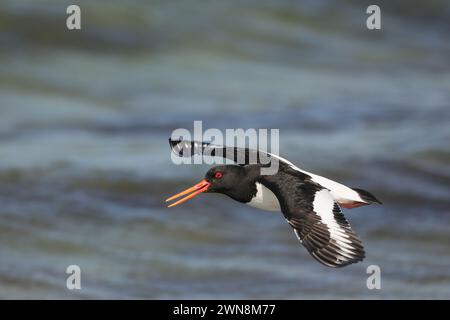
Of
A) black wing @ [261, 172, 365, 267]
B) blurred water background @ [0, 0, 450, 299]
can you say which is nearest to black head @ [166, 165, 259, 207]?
black wing @ [261, 172, 365, 267]

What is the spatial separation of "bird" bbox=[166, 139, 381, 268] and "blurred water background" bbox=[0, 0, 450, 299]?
2.92 metres

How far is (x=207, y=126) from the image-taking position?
1493 centimetres

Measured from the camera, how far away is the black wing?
20.0 feet

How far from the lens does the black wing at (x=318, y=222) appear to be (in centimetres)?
611

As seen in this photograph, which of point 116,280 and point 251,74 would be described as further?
point 251,74

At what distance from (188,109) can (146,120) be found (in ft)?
2.57

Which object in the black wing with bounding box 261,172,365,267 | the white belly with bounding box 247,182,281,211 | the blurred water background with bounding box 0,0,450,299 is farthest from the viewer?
the blurred water background with bounding box 0,0,450,299

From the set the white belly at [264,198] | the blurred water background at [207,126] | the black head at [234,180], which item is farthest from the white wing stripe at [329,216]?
the blurred water background at [207,126]

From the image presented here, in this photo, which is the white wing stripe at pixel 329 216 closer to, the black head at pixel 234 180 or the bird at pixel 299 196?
the bird at pixel 299 196

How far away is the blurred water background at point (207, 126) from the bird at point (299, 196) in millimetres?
2924

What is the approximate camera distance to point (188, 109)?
1588 cm

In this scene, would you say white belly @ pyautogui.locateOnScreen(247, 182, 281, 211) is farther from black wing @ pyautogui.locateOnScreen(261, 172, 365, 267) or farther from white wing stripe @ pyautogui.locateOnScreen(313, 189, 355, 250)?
white wing stripe @ pyautogui.locateOnScreen(313, 189, 355, 250)

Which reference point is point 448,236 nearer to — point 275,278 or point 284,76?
point 275,278

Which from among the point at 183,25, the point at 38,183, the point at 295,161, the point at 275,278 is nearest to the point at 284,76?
the point at 183,25
